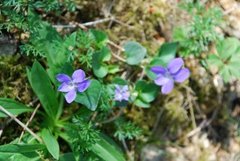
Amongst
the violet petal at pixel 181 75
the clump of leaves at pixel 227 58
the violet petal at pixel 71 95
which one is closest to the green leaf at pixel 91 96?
the violet petal at pixel 71 95

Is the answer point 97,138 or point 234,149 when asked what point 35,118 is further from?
point 234,149

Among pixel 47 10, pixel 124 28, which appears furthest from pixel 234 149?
pixel 47 10

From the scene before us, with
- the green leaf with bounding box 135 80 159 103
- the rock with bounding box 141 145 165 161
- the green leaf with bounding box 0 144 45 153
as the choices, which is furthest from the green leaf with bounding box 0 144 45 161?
the rock with bounding box 141 145 165 161

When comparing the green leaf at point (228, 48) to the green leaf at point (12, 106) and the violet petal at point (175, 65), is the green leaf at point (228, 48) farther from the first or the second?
the green leaf at point (12, 106)

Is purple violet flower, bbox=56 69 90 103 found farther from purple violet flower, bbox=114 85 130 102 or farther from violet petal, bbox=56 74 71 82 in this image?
purple violet flower, bbox=114 85 130 102

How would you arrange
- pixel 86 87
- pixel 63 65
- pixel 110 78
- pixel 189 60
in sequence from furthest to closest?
pixel 189 60 < pixel 110 78 < pixel 63 65 < pixel 86 87
